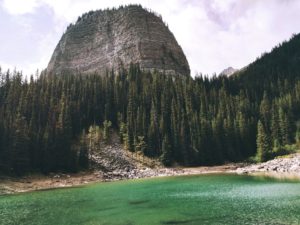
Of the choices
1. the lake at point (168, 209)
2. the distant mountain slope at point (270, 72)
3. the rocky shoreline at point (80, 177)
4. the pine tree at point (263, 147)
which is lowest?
the lake at point (168, 209)

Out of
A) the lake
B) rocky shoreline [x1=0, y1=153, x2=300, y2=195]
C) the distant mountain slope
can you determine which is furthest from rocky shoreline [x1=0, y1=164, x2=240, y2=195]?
the distant mountain slope

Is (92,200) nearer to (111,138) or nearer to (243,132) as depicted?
(111,138)

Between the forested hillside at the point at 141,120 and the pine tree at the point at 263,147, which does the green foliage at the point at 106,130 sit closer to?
the forested hillside at the point at 141,120

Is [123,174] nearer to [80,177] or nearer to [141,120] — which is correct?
[80,177]

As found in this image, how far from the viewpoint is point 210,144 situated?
11631 centimetres

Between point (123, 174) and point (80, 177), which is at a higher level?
point (123, 174)

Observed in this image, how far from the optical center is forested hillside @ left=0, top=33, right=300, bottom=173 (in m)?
96.1

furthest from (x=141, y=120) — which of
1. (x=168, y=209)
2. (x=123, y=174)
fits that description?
(x=168, y=209)

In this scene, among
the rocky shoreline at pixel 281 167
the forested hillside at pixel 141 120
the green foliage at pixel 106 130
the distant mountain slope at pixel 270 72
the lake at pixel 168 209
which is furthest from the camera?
the distant mountain slope at pixel 270 72

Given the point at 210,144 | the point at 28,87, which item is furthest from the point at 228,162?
the point at 28,87

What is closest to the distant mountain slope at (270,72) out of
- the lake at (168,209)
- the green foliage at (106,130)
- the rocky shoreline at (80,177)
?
the green foliage at (106,130)

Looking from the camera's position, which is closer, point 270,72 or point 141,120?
point 141,120

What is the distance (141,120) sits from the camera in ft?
411

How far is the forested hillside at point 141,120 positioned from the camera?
9606cm
